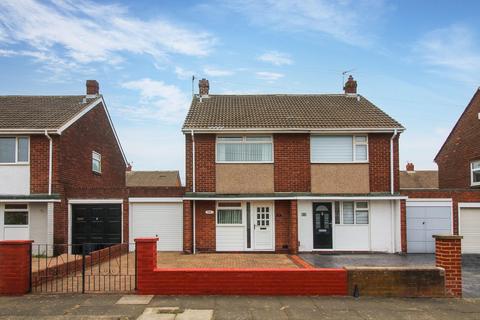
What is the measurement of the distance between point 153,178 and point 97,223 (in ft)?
83.7

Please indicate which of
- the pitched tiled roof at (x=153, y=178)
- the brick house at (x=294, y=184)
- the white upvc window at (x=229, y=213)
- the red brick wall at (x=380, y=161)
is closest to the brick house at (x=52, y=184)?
the brick house at (x=294, y=184)

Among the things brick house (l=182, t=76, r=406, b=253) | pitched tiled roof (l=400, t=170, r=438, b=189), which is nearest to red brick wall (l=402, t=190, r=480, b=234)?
brick house (l=182, t=76, r=406, b=253)

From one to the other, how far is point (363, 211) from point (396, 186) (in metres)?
1.62

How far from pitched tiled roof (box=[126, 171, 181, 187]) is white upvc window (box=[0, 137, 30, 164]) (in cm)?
2383

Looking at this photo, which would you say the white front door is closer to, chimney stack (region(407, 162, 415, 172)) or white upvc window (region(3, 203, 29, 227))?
white upvc window (region(3, 203, 29, 227))

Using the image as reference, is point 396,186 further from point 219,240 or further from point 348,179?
point 219,240

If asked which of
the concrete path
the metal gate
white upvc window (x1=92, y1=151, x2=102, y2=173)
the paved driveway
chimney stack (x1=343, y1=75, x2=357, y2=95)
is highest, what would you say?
chimney stack (x1=343, y1=75, x2=357, y2=95)

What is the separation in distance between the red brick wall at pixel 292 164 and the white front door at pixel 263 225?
94 centimetres

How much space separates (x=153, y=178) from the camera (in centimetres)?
4353

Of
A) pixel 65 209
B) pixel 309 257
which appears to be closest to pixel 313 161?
pixel 309 257

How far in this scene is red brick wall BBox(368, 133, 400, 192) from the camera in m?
17.9

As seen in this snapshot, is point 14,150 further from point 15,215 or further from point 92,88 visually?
point 92,88

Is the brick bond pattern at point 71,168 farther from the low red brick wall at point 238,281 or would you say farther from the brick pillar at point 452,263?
the brick pillar at point 452,263

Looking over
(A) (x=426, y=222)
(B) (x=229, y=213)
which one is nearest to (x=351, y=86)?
(A) (x=426, y=222)
